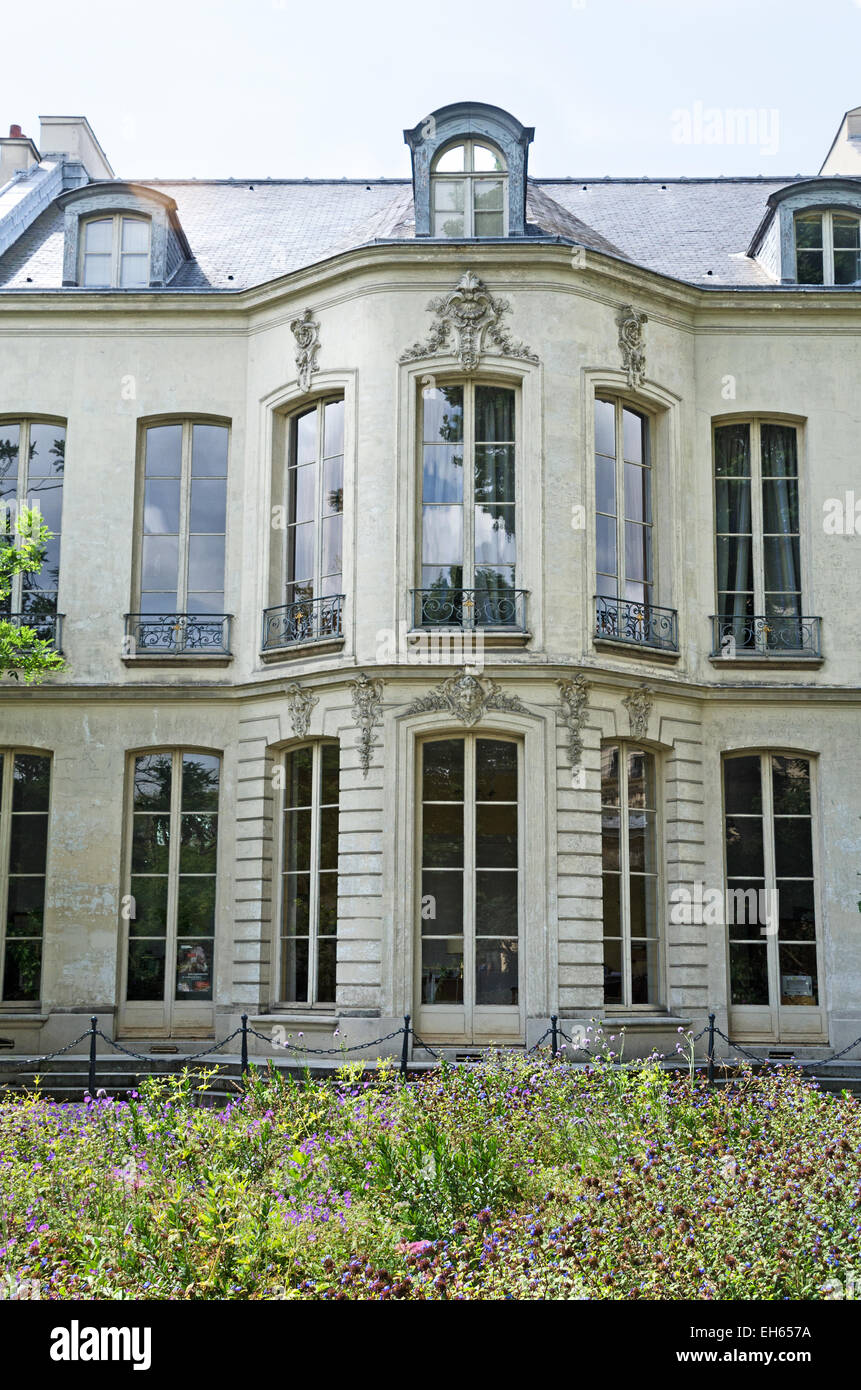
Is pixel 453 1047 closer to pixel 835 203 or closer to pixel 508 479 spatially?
pixel 508 479

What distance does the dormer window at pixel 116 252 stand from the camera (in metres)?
17.5

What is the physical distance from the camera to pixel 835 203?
17.3 m

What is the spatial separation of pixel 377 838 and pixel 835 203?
10022 millimetres

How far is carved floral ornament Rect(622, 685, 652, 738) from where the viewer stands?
49.9ft

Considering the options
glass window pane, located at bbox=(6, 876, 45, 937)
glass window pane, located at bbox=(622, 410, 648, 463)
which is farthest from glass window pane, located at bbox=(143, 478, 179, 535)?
glass window pane, located at bbox=(622, 410, 648, 463)

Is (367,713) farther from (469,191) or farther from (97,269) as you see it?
(97,269)

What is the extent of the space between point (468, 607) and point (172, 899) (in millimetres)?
4841

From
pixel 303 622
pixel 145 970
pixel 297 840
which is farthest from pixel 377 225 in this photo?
pixel 145 970

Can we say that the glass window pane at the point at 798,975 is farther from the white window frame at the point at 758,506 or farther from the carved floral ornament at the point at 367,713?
the carved floral ornament at the point at 367,713

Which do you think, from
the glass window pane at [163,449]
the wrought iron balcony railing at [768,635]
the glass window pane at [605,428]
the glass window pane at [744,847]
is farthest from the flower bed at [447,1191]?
the glass window pane at [163,449]

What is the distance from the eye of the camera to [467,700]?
47.6 ft

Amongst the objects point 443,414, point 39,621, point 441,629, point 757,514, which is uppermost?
point 443,414

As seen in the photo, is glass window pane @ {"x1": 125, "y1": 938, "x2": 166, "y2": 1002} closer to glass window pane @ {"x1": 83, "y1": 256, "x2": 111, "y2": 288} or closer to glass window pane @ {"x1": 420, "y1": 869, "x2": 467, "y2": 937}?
glass window pane @ {"x1": 420, "y1": 869, "x2": 467, "y2": 937}

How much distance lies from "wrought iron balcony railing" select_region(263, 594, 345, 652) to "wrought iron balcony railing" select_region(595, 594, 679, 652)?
2.93m
